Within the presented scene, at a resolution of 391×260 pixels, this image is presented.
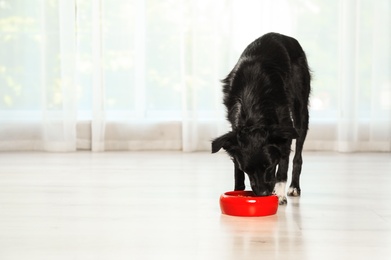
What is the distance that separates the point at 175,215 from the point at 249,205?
0.32 meters

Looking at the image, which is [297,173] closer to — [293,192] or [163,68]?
[293,192]

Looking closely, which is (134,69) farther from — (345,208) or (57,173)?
(345,208)

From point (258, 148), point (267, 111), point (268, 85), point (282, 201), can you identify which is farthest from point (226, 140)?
point (282, 201)

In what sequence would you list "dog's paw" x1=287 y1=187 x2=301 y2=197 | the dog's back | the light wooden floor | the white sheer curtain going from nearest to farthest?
1. the light wooden floor
2. the dog's back
3. "dog's paw" x1=287 y1=187 x2=301 y2=197
4. the white sheer curtain

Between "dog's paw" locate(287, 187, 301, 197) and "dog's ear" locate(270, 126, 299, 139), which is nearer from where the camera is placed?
"dog's ear" locate(270, 126, 299, 139)

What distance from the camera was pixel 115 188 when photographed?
149 inches

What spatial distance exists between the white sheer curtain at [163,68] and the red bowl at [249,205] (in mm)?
2777

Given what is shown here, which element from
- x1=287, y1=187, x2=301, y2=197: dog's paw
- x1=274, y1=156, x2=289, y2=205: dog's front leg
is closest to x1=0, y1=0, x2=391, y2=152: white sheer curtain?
x1=287, y1=187, x2=301, y2=197: dog's paw

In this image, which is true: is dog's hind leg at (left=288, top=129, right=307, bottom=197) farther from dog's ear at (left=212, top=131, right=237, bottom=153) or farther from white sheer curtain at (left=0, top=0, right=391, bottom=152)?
white sheer curtain at (left=0, top=0, right=391, bottom=152)

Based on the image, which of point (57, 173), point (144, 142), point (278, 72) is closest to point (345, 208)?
point (278, 72)

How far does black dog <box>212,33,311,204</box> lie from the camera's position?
9.53 ft

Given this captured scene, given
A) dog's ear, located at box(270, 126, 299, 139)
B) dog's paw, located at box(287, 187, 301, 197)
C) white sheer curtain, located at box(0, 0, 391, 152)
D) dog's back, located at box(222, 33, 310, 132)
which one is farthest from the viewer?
white sheer curtain, located at box(0, 0, 391, 152)

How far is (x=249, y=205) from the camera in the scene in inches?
114

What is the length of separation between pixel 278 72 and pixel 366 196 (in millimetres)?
802
